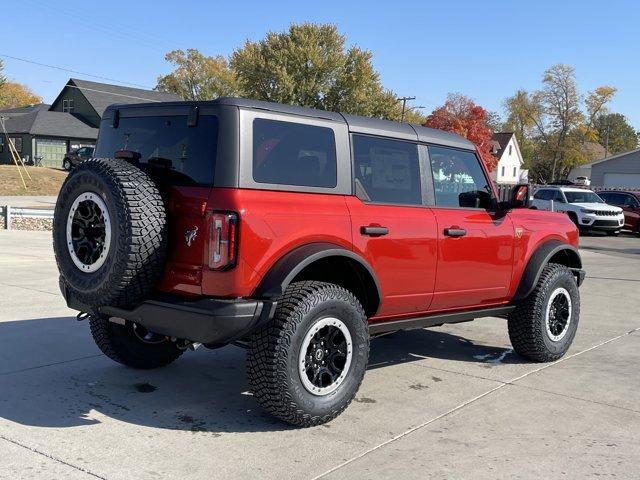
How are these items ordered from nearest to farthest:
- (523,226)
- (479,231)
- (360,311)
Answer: (360,311) → (479,231) → (523,226)

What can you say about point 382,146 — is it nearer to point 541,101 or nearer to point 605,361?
point 605,361

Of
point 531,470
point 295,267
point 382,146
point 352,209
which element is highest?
point 382,146

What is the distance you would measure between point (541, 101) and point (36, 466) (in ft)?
267

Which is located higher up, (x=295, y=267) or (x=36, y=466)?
(x=295, y=267)

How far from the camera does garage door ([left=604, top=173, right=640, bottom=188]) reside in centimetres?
4681

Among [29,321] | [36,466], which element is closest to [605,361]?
[36,466]

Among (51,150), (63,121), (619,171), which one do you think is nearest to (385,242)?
(619,171)

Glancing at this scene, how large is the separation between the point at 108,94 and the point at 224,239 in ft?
177

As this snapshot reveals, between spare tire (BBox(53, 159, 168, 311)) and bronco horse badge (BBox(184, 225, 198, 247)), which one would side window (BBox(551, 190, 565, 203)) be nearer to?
bronco horse badge (BBox(184, 225, 198, 247))

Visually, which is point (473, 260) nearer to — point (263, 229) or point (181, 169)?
point (263, 229)

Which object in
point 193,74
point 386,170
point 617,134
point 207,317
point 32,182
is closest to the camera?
point 207,317

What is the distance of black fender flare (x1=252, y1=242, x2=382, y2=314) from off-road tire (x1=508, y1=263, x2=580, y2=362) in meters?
2.34

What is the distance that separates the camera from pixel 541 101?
78.2 m

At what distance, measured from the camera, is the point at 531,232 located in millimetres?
5883
